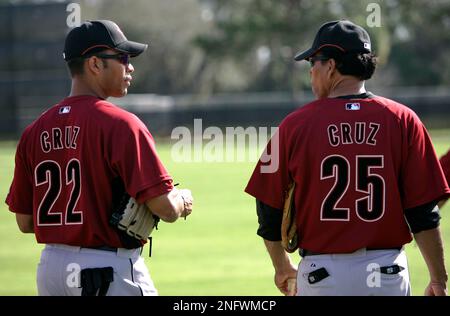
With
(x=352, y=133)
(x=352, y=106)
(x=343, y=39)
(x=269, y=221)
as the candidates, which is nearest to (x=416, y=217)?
(x=352, y=133)

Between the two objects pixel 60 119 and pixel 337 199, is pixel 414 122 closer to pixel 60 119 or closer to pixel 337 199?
pixel 337 199

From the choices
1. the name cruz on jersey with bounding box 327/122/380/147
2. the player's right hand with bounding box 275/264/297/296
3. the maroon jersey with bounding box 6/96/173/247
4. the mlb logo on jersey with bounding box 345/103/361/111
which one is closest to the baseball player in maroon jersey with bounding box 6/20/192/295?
the maroon jersey with bounding box 6/96/173/247

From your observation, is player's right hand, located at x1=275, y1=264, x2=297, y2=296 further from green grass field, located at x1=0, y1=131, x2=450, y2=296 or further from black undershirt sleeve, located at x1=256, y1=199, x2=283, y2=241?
green grass field, located at x1=0, y1=131, x2=450, y2=296

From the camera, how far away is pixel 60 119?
4090mm

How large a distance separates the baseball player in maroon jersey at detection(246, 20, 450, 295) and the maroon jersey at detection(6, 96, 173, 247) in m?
0.71

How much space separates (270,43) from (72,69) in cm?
4642

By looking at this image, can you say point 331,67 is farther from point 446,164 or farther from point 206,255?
point 206,255

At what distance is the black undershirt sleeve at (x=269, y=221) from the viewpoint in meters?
4.11

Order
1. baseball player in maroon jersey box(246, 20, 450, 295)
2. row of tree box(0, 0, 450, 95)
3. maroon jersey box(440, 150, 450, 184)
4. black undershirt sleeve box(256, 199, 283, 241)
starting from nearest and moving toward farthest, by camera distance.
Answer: baseball player in maroon jersey box(246, 20, 450, 295)
black undershirt sleeve box(256, 199, 283, 241)
maroon jersey box(440, 150, 450, 184)
row of tree box(0, 0, 450, 95)

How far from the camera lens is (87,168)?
3.99 metres

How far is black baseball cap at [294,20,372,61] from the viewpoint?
158 inches

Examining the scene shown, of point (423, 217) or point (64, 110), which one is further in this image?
point (64, 110)

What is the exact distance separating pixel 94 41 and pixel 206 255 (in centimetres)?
607
